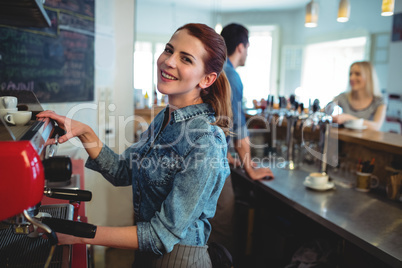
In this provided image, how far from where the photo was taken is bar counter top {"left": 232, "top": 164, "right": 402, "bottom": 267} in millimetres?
1384

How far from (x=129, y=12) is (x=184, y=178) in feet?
8.19

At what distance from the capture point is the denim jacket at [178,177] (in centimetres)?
98

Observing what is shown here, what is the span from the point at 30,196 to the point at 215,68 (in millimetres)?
721

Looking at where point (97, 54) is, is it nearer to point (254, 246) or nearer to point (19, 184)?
point (254, 246)

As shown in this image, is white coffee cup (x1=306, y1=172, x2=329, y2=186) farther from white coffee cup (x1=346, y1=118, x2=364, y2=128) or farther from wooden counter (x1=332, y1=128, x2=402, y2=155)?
white coffee cup (x1=346, y1=118, x2=364, y2=128)

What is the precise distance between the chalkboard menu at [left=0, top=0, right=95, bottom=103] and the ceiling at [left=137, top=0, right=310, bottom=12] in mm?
5426

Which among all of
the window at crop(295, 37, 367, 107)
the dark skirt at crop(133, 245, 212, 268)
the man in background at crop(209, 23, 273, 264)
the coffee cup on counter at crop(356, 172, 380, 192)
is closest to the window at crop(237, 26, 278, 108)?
the window at crop(295, 37, 367, 107)

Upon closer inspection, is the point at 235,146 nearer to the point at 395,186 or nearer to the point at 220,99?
the point at 395,186

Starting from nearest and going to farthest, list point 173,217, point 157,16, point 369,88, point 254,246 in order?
1. point 173,217
2. point 254,246
3. point 369,88
4. point 157,16

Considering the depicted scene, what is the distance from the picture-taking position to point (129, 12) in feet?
10.2

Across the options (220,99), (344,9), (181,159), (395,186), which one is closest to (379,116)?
(344,9)

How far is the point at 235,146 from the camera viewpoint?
2416 mm

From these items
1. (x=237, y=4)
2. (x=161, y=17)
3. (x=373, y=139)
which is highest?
(x=237, y=4)

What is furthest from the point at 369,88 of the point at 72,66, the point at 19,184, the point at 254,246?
the point at 19,184
